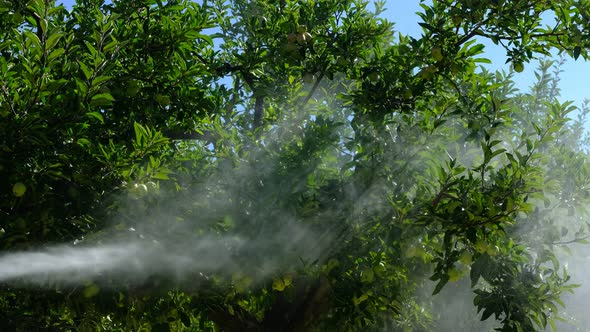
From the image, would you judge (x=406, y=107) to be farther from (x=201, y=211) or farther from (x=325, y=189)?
(x=201, y=211)

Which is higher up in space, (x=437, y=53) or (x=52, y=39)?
(x=52, y=39)

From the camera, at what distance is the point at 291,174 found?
14.3ft

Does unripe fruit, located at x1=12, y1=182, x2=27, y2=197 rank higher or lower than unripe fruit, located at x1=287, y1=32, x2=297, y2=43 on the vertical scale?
lower

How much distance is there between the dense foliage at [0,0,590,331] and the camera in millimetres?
3594

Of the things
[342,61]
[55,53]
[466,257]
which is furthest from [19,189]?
[466,257]

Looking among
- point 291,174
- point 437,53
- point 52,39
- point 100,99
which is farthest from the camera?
point 291,174

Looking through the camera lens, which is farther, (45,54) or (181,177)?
(181,177)

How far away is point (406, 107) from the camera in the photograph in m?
4.29

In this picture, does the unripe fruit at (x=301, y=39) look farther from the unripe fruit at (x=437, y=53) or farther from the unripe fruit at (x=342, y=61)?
the unripe fruit at (x=437, y=53)

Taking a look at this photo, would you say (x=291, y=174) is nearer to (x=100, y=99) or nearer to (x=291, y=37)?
(x=291, y=37)

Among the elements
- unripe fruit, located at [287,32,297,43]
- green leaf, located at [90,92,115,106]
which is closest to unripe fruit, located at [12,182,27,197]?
green leaf, located at [90,92,115,106]

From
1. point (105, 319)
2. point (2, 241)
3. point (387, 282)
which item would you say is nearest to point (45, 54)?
point (2, 241)

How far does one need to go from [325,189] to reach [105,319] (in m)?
2.60

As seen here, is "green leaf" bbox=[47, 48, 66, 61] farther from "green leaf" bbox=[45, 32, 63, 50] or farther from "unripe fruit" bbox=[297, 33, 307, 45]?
"unripe fruit" bbox=[297, 33, 307, 45]
